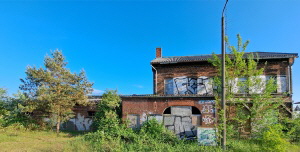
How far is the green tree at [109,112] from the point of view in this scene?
13.0 m

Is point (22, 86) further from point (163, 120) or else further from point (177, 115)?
point (177, 115)

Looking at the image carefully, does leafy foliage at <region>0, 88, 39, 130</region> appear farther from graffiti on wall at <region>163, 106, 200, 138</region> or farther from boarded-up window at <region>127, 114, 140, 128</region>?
graffiti on wall at <region>163, 106, 200, 138</region>

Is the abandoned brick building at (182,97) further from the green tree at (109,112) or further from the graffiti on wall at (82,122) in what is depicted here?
the green tree at (109,112)

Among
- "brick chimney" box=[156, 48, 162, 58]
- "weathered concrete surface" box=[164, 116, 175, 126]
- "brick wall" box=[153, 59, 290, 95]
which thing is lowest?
"weathered concrete surface" box=[164, 116, 175, 126]

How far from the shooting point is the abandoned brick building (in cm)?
1202

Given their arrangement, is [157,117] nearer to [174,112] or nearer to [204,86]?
[174,112]

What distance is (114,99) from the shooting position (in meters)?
14.7

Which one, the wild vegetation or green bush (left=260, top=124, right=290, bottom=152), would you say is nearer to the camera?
green bush (left=260, top=124, right=290, bottom=152)

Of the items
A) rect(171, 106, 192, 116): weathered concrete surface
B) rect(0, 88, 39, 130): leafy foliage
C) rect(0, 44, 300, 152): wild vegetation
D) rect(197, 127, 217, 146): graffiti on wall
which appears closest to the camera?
rect(0, 44, 300, 152): wild vegetation

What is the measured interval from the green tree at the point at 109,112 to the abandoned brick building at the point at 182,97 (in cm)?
104

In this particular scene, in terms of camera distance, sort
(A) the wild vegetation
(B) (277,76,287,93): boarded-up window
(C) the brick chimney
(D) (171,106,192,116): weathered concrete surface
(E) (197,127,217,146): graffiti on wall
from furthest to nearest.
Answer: (C) the brick chimney, (B) (277,76,287,93): boarded-up window, (D) (171,106,192,116): weathered concrete surface, (E) (197,127,217,146): graffiti on wall, (A) the wild vegetation

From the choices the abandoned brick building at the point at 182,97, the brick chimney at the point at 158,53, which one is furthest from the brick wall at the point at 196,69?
the brick chimney at the point at 158,53

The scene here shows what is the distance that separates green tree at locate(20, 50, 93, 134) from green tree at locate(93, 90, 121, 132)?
2.59 m

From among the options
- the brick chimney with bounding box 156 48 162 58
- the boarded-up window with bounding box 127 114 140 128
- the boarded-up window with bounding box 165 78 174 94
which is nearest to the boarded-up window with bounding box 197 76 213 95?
the boarded-up window with bounding box 165 78 174 94
